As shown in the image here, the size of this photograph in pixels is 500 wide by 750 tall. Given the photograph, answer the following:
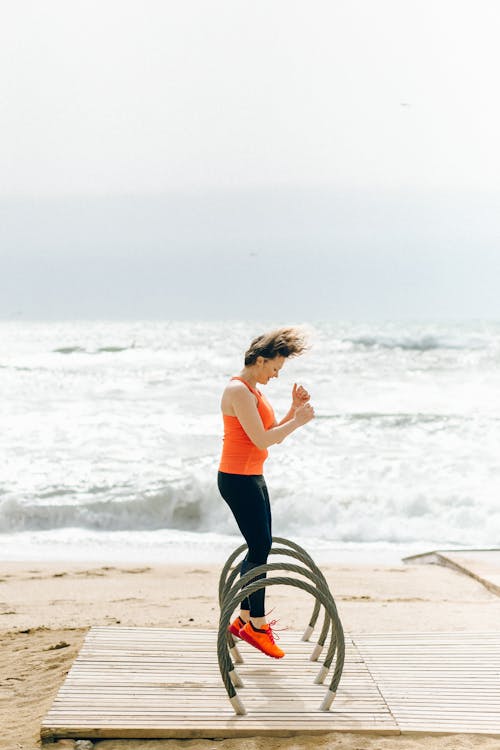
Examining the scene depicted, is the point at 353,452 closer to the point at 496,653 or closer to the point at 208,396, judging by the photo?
the point at 208,396

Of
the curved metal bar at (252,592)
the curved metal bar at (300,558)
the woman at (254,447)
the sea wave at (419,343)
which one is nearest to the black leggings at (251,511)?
the woman at (254,447)

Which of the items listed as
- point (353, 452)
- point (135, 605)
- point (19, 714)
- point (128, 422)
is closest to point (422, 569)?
point (135, 605)

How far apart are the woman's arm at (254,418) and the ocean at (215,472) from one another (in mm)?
446

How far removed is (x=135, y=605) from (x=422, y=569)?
10.3 ft

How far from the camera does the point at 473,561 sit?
8.33 m

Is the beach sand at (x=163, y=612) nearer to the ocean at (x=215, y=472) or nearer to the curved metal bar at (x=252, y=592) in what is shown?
the curved metal bar at (x=252, y=592)

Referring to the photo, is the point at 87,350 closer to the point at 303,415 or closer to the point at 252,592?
the point at 303,415

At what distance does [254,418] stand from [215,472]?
9326 mm

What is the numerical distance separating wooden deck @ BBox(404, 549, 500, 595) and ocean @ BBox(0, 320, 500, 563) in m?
→ 0.62

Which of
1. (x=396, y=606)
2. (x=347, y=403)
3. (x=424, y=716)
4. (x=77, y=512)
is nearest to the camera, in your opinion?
(x=424, y=716)

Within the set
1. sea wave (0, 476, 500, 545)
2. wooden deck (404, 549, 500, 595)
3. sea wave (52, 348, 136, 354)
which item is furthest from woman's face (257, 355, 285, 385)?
sea wave (52, 348, 136, 354)

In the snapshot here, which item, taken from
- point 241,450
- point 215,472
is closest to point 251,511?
point 241,450

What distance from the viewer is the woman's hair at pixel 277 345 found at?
409 cm

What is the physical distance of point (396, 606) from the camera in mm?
6680
